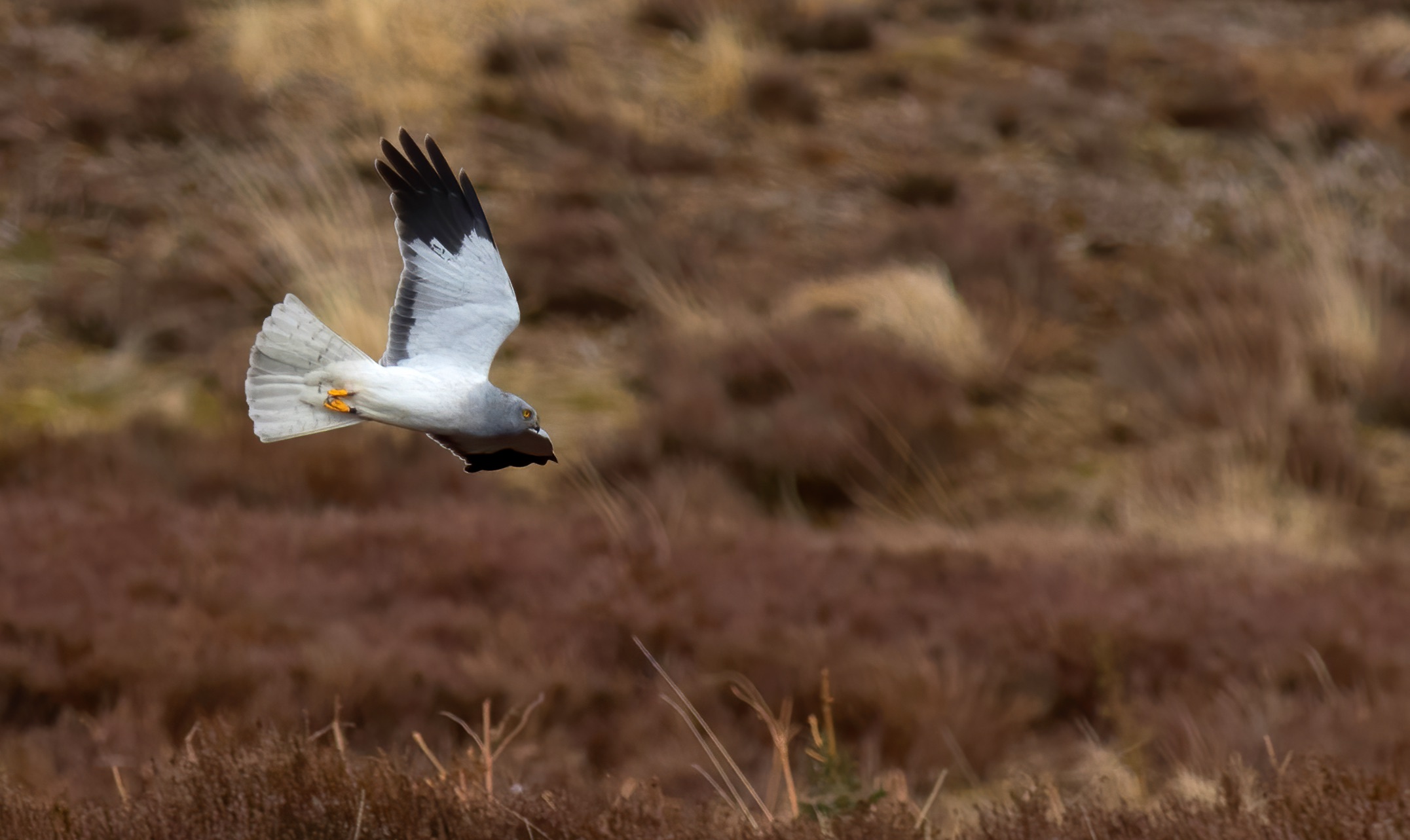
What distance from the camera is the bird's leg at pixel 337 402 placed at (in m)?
1.21

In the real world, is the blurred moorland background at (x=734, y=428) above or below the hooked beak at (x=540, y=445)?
below

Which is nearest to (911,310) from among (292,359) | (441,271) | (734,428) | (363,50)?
(734,428)

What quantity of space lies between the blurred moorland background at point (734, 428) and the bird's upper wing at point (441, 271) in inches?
51.3

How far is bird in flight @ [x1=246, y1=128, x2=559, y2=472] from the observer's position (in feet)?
3.85

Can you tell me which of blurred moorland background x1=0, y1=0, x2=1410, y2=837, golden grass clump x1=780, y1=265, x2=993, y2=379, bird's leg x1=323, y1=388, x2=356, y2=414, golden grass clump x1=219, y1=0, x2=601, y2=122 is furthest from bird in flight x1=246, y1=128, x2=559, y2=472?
golden grass clump x1=219, y1=0, x2=601, y2=122

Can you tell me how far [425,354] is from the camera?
137 cm

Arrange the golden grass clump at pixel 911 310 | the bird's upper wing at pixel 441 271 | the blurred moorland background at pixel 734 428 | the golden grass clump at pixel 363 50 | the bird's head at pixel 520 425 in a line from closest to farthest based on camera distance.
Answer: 1. the bird's head at pixel 520 425
2. the bird's upper wing at pixel 441 271
3. the blurred moorland background at pixel 734 428
4. the golden grass clump at pixel 911 310
5. the golden grass clump at pixel 363 50

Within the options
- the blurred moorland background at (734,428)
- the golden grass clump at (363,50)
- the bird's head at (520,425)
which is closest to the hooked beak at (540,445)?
the bird's head at (520,425)

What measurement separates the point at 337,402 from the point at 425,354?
179 mm

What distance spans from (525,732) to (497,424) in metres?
2.71

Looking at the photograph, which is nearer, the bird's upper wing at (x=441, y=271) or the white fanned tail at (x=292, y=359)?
the white fanned tail at (x=292, y=359)

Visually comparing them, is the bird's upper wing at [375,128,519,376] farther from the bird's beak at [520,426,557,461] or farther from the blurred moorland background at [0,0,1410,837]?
the blurred moorland background at [0,0,1410,837]

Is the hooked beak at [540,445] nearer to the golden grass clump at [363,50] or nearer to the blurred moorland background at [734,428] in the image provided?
the blurred moorland background at [734,428]

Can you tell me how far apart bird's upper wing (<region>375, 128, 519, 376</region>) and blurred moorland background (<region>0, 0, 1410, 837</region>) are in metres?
1.30
